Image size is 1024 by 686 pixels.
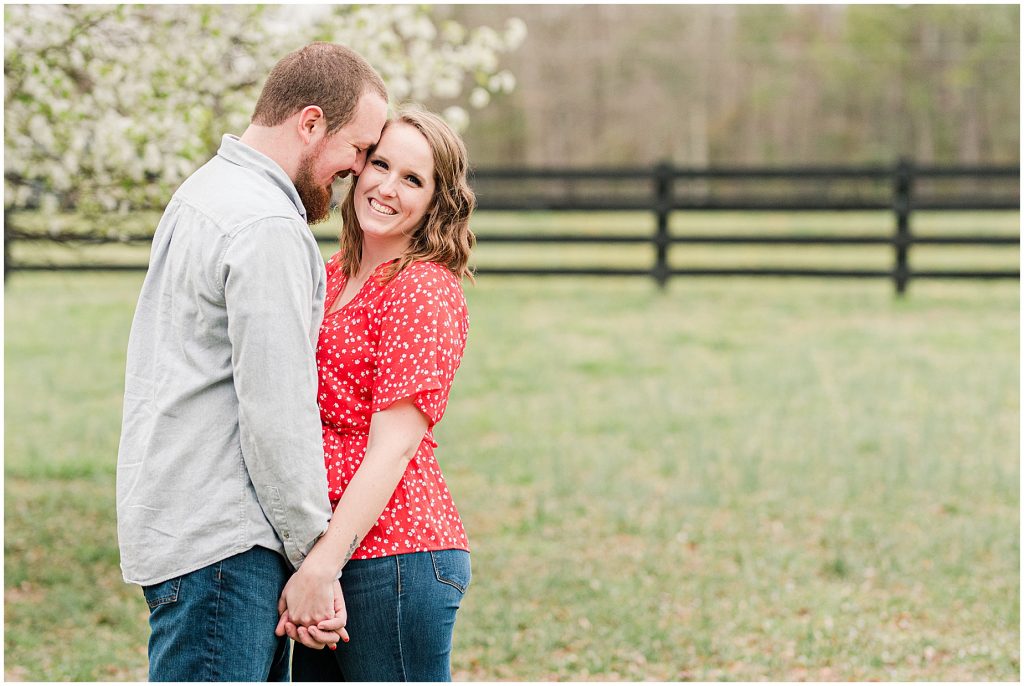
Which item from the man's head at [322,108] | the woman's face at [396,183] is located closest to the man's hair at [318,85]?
the man's head at [322,108]

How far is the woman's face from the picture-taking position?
2146 mm

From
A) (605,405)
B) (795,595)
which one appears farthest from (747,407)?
(795,595)

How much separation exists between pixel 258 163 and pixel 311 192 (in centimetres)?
13

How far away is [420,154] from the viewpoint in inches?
84.6

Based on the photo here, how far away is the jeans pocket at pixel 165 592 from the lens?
6.36 feet

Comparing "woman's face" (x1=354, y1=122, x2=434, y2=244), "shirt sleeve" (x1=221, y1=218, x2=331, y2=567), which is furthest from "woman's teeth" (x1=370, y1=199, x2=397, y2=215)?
"shirt sleeve" (x1=221, y1=218, x2=331, y2=567)

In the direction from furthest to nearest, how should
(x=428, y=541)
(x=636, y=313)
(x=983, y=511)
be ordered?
(x=636, y=313) → (x=983, y=511) → (x=428, y=541)

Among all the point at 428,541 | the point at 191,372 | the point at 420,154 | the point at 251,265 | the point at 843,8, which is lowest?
the point at 428,541

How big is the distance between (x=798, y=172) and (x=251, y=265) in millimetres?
12226

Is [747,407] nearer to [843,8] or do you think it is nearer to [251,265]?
[251,265]

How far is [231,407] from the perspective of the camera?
192 cm

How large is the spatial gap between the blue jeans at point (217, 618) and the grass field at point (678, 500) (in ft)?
6.90

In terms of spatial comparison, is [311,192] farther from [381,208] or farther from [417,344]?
[417,344]

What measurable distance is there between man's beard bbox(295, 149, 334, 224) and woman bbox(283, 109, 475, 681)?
8 centimetres
